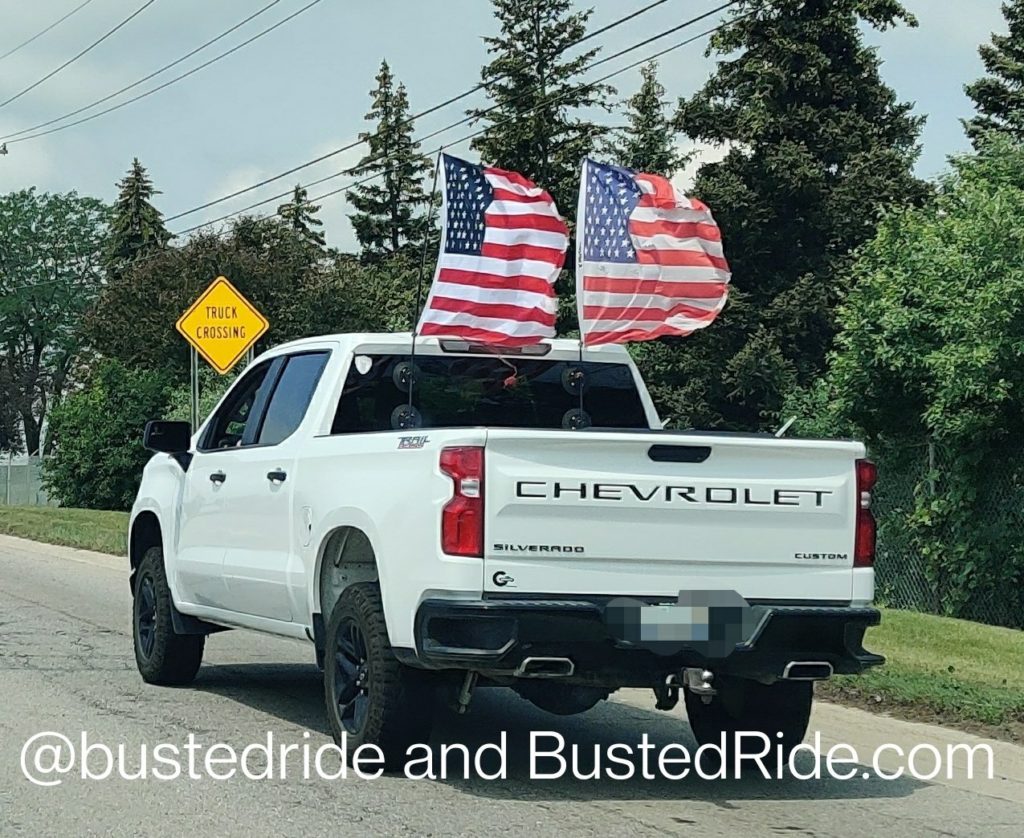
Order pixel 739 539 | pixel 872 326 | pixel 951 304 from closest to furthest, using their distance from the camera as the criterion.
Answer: pixel 739 539 → pixel 951 304 → pixel 872 326

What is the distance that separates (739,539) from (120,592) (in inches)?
436

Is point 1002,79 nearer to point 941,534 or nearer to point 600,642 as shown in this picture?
point 941,534

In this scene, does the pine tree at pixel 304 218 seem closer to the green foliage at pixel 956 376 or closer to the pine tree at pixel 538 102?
the pine tree at pixel 538 102

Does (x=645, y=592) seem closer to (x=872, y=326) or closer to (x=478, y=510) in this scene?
(x=478, y=510)

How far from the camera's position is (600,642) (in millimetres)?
7035

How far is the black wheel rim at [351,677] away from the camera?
759cm

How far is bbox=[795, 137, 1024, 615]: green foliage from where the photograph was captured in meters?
16.4

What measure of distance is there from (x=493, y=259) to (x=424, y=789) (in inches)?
150

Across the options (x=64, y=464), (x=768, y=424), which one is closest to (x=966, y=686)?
(x=768, y=424)

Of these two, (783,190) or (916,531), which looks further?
(783,190)

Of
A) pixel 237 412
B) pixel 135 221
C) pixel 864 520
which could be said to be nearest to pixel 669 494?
pixel 864 520

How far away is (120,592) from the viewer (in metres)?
17.1

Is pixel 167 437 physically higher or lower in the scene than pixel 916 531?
higher

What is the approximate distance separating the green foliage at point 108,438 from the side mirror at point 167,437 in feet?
114
